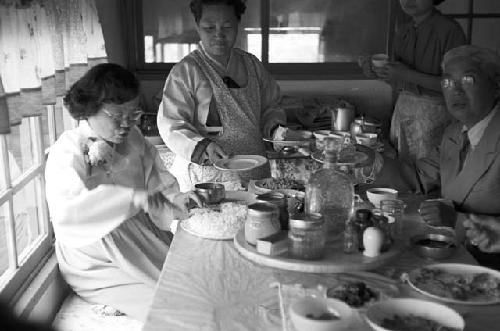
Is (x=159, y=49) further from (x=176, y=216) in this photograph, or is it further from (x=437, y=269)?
(x=437, y=269)

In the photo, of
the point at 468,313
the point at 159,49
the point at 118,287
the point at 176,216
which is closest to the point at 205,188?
the point at 176,216

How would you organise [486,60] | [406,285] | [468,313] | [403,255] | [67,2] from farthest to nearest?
[67,2], [486,60], [403,255], [406,285], [468,313]

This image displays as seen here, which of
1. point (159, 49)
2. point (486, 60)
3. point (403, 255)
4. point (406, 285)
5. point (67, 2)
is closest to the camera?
point (406, 285)

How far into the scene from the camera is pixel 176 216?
2.25m

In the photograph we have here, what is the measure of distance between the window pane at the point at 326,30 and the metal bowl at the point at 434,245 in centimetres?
286

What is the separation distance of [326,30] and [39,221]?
8.62 ft

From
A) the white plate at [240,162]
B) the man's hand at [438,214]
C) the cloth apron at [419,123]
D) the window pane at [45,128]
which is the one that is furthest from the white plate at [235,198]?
the cloth apron at [419,123]

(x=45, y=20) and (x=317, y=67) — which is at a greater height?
(x=45, y=20)

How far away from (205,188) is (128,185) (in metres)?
0.31

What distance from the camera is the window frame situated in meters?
2.14

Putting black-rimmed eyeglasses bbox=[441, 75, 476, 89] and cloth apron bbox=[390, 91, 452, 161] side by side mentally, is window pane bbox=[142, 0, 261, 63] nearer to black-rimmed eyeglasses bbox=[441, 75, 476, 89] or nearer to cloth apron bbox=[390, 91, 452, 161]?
cloth apron bbox=[390, 91, 452, 161]

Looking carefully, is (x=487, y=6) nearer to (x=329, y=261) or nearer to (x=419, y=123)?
(x=419, y=123)

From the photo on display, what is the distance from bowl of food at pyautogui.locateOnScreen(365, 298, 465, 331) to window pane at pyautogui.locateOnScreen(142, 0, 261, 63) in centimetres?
330

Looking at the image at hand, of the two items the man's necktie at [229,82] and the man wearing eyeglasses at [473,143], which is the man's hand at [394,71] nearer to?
the man's necktie at [229,82]
